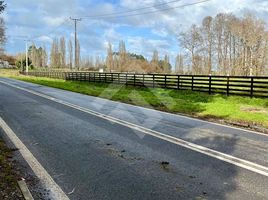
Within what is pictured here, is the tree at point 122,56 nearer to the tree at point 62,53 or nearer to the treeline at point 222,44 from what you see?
the tree at point 62,53

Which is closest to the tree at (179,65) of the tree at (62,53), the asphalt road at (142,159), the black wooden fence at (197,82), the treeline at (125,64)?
the treeline at (125,64)

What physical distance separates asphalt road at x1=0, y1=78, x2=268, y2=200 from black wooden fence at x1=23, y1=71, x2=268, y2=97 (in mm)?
9268

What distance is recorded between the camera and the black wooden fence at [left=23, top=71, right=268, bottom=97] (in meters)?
19.7

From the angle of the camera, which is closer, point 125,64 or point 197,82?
point 197,82

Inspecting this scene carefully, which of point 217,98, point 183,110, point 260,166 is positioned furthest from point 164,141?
point 217,98

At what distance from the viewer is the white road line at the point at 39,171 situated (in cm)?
496

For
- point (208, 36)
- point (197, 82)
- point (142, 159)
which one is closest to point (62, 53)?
point (208, 36)

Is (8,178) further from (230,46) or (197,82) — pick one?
(230,46)

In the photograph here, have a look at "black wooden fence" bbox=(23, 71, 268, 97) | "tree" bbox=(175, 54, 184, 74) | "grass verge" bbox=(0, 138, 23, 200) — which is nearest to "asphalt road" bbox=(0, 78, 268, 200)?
"grass verge" bbox=(0, 138, 23, 200)

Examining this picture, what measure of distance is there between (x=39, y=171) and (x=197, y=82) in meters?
18.8

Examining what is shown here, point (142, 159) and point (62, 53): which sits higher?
point (62, 53)

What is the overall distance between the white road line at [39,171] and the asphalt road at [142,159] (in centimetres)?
10

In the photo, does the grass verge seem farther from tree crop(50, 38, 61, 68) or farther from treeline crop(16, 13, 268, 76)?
tree crop(50, 38, 61, 68)

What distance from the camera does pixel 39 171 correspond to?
6043 millimetres
